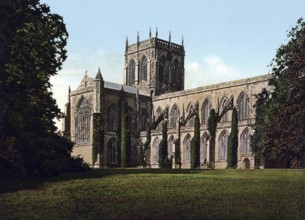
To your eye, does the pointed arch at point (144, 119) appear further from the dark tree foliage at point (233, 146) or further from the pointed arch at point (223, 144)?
the dark tree foliage at point (233, 146)

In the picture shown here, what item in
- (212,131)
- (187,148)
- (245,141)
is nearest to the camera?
(245,141)

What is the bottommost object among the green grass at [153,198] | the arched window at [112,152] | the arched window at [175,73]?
the green grass at [153,198]

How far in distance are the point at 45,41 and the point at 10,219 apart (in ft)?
42.0

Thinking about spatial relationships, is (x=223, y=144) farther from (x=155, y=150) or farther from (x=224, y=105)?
(x=155, y=150)

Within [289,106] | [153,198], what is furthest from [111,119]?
[153,198]

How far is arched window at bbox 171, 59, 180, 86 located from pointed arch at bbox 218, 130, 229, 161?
2745 cm

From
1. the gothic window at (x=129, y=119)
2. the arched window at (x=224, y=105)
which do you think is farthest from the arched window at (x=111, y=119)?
the arched window at (x=224, y=105)

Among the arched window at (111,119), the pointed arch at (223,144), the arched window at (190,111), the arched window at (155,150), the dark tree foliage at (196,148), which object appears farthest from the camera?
the arched window at (111,119)

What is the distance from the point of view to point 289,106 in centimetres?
Answer: 3919

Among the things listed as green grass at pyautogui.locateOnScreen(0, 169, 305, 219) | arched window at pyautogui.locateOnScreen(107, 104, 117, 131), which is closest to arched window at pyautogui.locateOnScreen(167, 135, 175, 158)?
arched window at pyautogui.locateOnScreen(107, 104, 117, 131)

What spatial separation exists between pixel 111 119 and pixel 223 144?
18.8 meters

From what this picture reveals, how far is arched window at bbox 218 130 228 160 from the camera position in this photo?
6978 cm

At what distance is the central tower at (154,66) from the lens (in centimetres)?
9306

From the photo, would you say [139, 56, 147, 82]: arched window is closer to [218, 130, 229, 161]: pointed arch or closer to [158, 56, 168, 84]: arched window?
[158, 56, 168, 84]: arched window
